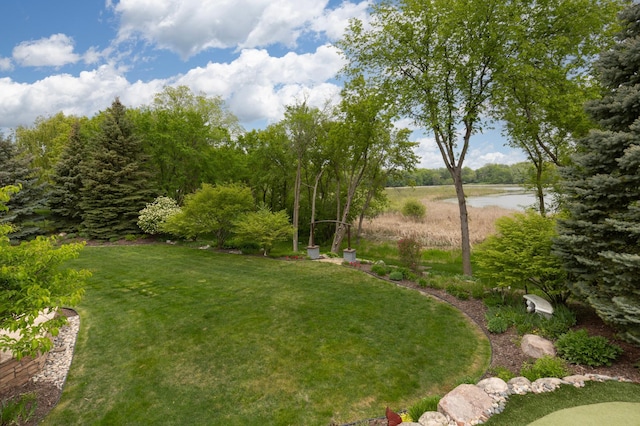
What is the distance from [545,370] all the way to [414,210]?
22.6 m

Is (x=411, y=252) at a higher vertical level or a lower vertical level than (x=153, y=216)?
lower

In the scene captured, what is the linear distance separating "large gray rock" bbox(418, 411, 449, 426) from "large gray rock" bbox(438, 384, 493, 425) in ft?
0.35

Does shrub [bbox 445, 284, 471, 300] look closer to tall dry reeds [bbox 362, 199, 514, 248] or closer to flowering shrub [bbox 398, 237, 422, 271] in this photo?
flowering shrub [bbox 398, 237, 422, 271]

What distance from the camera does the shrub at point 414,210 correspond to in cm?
2612

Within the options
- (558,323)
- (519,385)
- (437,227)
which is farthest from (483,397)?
(437,227)

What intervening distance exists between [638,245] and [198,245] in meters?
17.0

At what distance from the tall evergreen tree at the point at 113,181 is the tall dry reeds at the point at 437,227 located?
53.9 feet

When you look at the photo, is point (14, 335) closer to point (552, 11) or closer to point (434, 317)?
point (434, 317)

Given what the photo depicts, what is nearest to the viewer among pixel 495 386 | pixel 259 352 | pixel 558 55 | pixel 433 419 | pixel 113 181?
pixel 433 419

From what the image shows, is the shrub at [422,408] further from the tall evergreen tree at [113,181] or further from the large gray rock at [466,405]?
the tall evergreen tree at [113,181]

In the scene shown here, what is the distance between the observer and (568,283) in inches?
243

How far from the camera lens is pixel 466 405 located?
13.4 feet

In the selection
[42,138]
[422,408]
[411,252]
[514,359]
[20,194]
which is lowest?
[514,359]

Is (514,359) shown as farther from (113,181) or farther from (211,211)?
(113,181)
